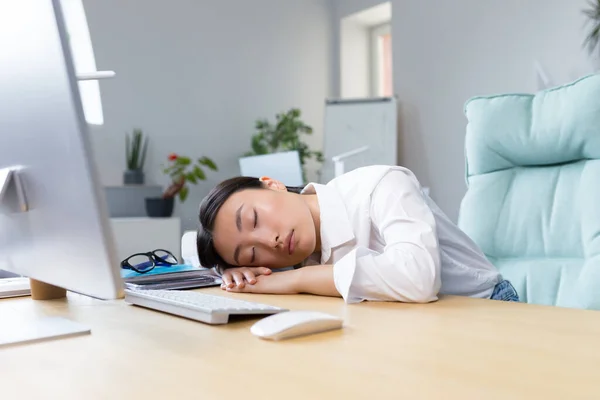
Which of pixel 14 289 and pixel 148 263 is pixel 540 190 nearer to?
pixel 148 263

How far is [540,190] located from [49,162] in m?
1.27

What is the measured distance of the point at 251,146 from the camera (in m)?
4.46

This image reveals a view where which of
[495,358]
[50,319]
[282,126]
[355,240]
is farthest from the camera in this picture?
[282,126]

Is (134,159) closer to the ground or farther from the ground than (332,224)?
closer to the ground

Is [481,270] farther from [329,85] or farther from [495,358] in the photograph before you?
[329,85]

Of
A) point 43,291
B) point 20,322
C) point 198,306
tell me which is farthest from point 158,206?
point 198,306

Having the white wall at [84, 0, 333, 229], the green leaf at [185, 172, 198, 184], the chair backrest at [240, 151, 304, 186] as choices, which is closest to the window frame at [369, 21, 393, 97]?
the white wall at [84, 0, 333, 229]

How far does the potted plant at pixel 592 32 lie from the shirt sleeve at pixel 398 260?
2.56 metres

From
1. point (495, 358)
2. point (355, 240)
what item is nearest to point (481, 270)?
point (355, 240)

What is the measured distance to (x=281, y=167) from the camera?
266 cm

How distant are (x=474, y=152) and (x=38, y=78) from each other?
1.26 meters

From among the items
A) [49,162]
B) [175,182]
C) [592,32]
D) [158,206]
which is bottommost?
[158,206]

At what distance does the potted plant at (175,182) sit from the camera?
12.3 ft

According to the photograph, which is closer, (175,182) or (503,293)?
(503,293)
